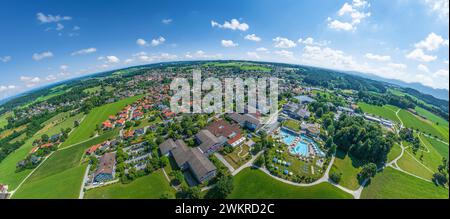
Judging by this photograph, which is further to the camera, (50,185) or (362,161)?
(362,161)

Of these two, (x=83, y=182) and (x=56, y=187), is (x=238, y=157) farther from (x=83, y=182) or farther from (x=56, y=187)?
(x=56, y=187)

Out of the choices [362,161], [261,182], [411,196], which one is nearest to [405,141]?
[362,161]

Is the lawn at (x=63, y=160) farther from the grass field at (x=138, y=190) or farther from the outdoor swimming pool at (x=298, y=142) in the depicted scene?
the outdoor swimming pool at (x=298, y=142)

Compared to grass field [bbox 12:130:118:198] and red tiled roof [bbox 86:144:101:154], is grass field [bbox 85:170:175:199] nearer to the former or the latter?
grass field [bbox 12:130:118:198]

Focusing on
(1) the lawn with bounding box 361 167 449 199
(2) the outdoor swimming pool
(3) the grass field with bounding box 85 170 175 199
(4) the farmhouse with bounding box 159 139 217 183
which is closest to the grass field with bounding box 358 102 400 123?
(1) the lawn with bounding box 361 167 449 199

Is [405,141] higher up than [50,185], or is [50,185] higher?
[405,141]

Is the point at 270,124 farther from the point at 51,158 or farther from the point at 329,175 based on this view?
the point at 51,158
